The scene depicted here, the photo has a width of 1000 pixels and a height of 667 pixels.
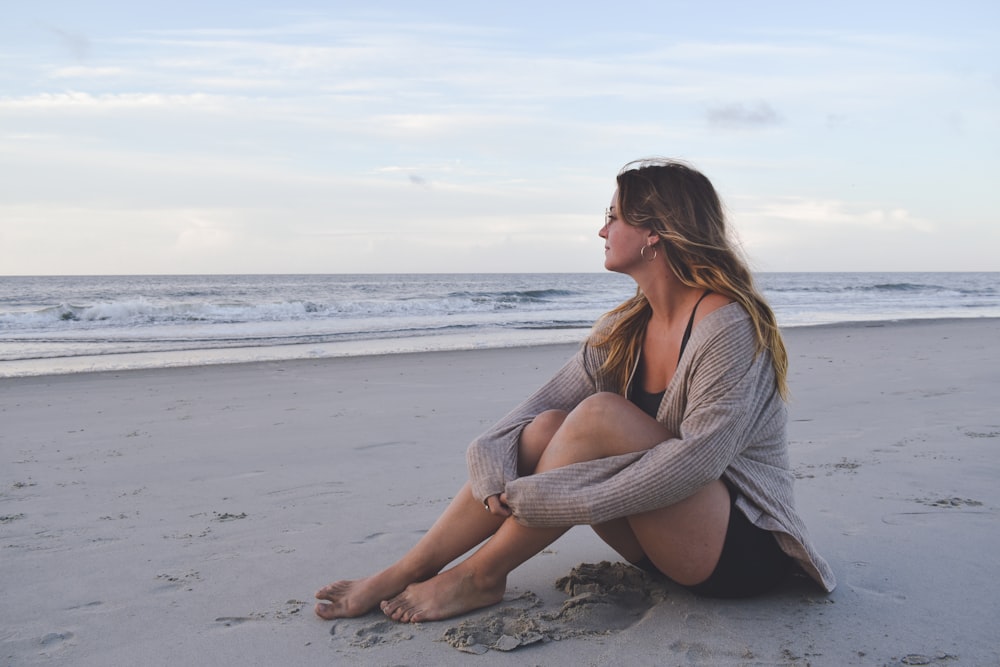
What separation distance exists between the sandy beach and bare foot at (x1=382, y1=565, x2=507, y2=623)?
0.04 m

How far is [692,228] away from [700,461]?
0.70 metres

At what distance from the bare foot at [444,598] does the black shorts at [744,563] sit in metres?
0.63

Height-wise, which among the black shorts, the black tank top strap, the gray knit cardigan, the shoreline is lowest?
the shoreline

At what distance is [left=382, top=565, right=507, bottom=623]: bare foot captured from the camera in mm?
2484

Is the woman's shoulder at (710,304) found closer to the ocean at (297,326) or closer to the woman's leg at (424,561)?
the woman's leg at (424,561)

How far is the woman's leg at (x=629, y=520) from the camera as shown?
225 cm

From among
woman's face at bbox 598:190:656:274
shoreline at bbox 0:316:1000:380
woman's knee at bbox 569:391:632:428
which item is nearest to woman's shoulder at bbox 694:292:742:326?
woman's face at bbox 598:190:656:274

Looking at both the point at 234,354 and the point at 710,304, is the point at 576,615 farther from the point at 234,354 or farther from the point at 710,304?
the point at 234,354

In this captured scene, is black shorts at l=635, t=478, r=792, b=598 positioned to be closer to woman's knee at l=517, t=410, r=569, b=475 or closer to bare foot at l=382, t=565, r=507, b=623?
woman's knee at l=517, t=410, r=569, b=475

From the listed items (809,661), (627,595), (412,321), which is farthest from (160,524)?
(412,321)

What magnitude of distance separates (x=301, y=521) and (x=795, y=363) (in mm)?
7376

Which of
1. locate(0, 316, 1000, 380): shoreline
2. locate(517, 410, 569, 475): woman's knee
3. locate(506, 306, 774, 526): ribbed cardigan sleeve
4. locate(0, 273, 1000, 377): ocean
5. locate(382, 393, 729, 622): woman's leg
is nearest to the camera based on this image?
locate(506, 306, 774, 526): ribbed cardigan sleeve

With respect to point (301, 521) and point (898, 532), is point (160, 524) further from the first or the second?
point (898, 532)

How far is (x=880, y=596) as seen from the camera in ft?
8.38
